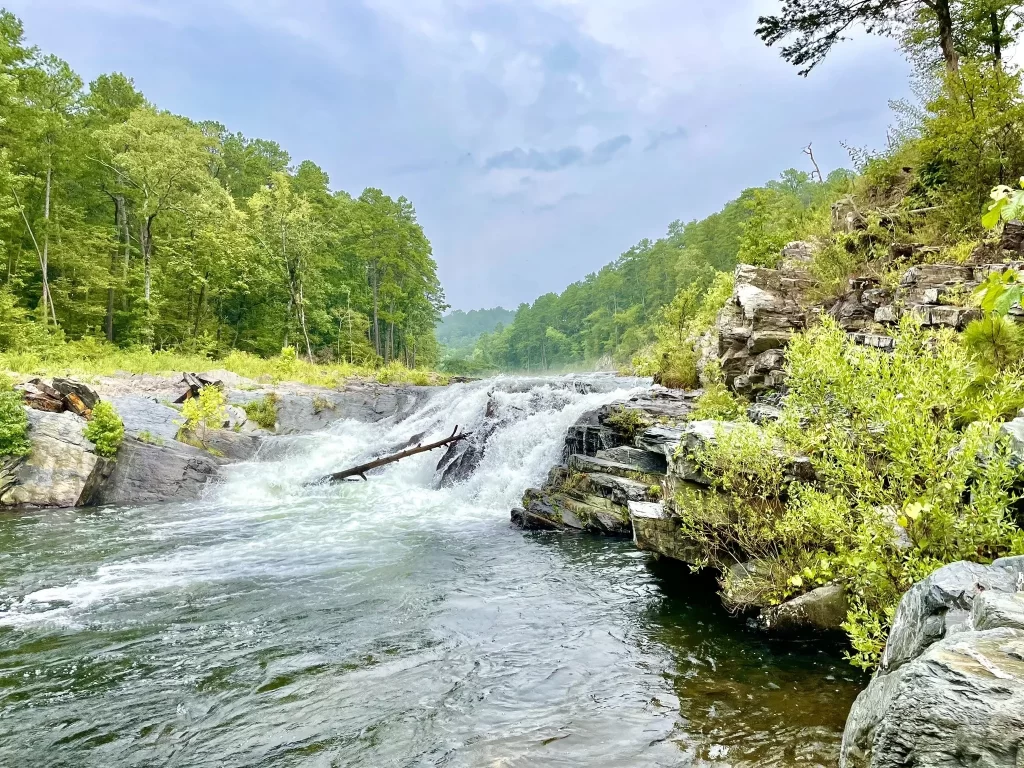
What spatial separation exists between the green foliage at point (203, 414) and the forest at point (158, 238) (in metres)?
10.6

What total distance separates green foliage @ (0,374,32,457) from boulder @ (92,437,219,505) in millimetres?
1911

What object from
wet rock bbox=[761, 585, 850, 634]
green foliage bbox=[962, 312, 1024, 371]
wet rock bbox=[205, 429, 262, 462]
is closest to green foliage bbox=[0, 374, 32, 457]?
wet rock bbox=[205, 429, 262, 462]

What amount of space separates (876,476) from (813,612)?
1.60m

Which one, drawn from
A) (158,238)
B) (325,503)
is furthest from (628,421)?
(158,238)

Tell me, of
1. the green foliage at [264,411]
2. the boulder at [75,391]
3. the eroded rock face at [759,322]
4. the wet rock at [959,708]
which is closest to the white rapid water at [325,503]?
the green foliage at [264,411]

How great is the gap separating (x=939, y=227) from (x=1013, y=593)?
39.5 ft

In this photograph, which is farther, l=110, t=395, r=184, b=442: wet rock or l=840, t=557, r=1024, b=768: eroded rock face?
l=110, t=395, r=184, b=442: wet rock

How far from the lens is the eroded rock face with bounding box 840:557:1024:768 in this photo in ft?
6.80

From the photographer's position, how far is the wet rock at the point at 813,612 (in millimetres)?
5129

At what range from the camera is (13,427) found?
12625 mm

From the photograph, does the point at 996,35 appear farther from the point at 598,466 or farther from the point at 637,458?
the point at 598,466

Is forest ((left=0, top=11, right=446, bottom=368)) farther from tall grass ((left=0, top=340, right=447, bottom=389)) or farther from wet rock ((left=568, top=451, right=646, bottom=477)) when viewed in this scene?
wet rock ((left=568, top=451, right=646, bottom=477))

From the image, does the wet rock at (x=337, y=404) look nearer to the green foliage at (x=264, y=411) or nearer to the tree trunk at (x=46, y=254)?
the green foliage at (x=264, y=411)

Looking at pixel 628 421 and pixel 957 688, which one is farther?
pixel 628 421
